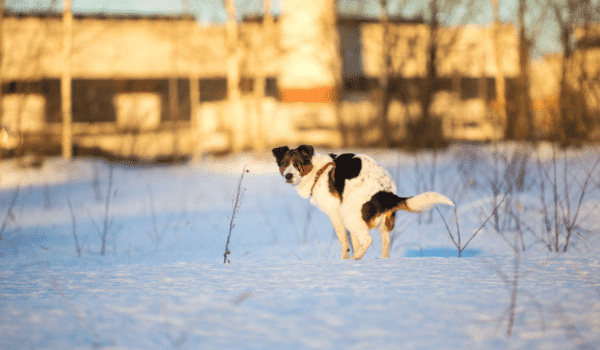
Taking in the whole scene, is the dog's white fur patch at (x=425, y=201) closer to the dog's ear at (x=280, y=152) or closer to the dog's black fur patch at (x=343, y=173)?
the dog's black fur patch at (x=343, y=173)

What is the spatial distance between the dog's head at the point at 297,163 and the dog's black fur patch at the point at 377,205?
0.54 meters

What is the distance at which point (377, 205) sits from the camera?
10.8 ft

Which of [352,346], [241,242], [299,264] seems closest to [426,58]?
[241,242]

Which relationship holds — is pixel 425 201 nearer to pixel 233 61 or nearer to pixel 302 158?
pixel 302 158

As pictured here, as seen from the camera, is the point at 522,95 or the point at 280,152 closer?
the point at 280,152

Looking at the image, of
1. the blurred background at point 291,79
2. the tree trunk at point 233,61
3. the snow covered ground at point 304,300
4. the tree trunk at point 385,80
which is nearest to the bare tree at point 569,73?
the blurred background at point 291,79

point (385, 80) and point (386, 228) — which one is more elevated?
point (385, 80)

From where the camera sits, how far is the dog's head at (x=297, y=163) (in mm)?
3418

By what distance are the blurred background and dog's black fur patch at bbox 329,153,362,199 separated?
206 inches

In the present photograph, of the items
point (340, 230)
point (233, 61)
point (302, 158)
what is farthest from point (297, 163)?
point (233, 61)

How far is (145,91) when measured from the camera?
84.9 ft

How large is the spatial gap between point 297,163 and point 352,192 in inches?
19.1

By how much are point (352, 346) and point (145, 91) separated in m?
26.4

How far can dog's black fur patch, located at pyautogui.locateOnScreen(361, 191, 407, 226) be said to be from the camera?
3.27 metres
